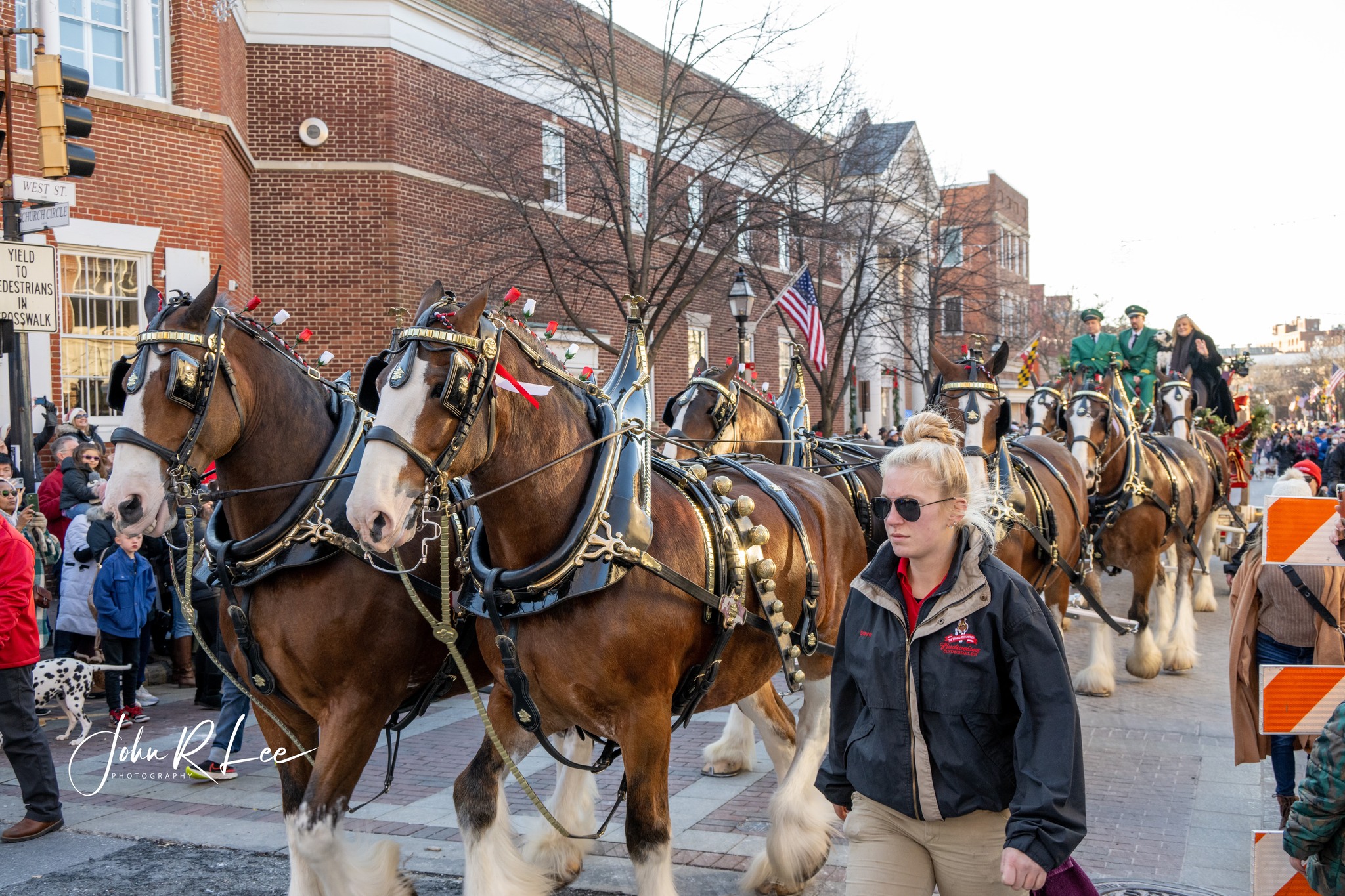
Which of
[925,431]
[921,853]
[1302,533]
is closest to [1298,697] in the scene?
[1302,533]

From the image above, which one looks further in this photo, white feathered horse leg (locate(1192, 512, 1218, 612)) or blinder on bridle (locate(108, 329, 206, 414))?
white feathered horse leg (locate(1192, 512, 1218, 612))

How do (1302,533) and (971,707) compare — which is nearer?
(971,707)

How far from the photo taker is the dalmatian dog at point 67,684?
309 inches

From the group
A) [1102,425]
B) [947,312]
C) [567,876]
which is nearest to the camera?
[567,876]

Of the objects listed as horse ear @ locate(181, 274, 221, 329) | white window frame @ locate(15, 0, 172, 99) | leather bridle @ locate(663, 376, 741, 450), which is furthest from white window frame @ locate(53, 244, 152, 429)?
horse ear @ locate(181, 274, 221, 329)

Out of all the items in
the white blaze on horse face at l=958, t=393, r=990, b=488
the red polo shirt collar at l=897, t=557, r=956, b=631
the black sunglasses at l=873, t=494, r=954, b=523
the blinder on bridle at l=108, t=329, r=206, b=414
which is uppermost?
the blinder on bridle at l=108, t=329, r=206, b=414

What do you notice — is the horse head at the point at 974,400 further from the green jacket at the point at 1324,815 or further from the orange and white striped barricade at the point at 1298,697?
the green jacket at the point at 1324,815

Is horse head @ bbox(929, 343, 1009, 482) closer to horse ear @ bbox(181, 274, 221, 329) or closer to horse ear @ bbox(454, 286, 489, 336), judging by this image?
horse ear @ bbox(454, 286, 489, 336)

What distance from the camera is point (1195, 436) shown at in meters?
14.3

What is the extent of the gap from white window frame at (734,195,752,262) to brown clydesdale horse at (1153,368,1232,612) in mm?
6383

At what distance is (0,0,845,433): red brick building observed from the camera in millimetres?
14531

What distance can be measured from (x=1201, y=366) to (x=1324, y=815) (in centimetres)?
1540

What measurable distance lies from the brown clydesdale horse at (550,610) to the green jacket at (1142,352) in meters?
11.3

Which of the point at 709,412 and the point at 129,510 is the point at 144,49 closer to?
the point at 709,412
